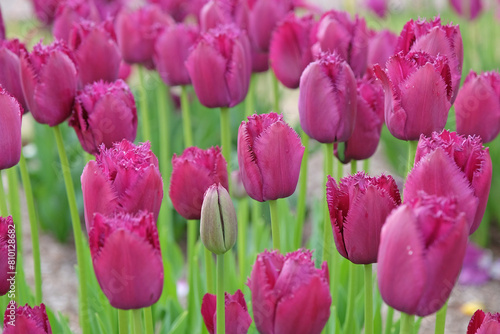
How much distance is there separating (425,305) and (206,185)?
1.15ft

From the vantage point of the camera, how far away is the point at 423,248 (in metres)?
0.60

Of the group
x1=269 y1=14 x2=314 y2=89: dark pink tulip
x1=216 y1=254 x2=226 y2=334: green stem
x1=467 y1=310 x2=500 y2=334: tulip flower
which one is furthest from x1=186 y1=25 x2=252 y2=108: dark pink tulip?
x1=467 y1=310 x2=500 y2=334: tulip flower

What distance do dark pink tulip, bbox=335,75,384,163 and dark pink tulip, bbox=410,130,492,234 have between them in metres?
0.29

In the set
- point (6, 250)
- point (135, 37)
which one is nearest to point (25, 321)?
point (6, 250)

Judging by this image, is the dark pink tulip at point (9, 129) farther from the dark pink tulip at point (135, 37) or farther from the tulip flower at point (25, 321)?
the dark pink tulip at point (135, 37)

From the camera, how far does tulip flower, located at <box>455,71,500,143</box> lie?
990 mm

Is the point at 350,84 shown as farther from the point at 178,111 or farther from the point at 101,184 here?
the point at 178,111

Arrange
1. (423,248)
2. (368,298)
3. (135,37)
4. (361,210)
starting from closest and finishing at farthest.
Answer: (423,248), (361,210), (368,298), (135,37)

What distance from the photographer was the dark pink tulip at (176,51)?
51.8 inches

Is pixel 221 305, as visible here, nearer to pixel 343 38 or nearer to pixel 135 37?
pixel 343 38

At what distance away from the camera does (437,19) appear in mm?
951

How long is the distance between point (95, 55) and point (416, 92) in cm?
56

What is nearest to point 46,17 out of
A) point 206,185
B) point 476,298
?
point 206,185

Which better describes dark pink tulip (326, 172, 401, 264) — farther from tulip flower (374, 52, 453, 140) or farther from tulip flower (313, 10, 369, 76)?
tulip flower (313, 10, 369, 76)
